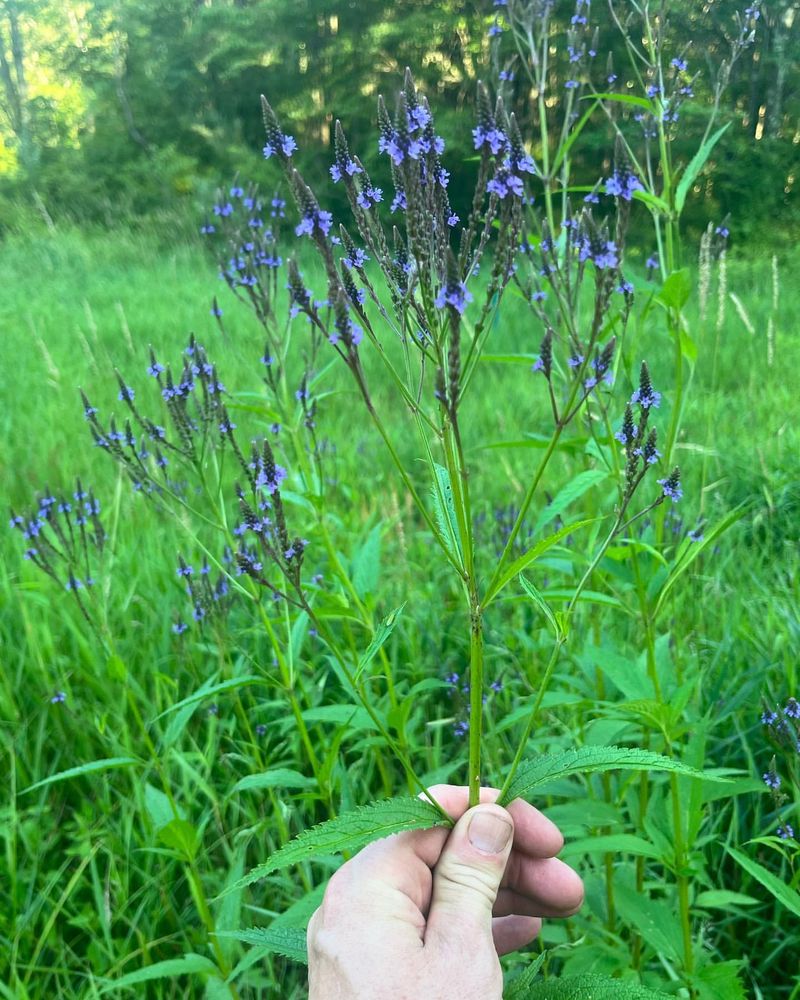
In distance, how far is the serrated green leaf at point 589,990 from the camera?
1.13 metres

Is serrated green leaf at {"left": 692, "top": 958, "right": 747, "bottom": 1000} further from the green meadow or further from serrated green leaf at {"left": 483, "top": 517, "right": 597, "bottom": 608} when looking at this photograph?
serrated green leaf at {"left": 483, "top": 517, "right": 597, "bottom": 608}

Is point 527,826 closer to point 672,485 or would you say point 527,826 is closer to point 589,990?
Result: point 589,990

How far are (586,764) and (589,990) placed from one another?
40 cm

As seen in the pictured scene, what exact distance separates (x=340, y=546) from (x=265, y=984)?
2.00 metres

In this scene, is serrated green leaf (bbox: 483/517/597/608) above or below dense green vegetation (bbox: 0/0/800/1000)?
above

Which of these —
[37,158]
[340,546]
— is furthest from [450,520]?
[37,158]

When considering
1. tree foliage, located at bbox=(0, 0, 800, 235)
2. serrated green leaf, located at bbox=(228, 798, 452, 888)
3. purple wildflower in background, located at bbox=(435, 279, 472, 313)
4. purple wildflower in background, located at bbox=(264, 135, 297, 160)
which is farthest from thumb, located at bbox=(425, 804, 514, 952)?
tree foliage, located at bbox=(0, 0, 800, 235)

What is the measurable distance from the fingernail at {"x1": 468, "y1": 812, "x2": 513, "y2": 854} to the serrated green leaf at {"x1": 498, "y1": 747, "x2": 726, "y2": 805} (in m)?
0.04

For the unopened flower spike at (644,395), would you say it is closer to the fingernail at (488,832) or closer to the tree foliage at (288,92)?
the fingernail at (488,832)

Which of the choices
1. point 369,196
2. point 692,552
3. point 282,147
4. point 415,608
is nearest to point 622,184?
point 369,196

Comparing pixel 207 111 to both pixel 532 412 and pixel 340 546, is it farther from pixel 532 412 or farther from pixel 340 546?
pixel 340 546

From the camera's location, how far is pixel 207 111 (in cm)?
2091

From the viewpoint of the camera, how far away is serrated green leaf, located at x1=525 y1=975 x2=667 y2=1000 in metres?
1.13

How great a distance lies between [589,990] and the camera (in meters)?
1.19
